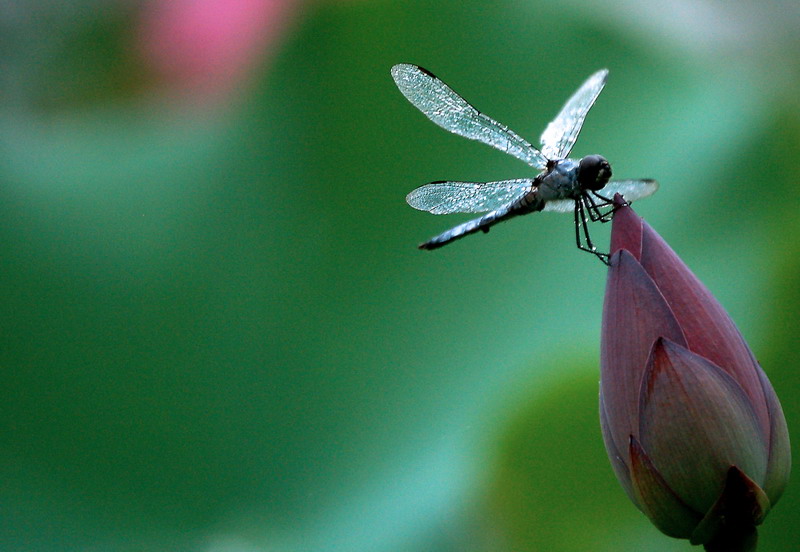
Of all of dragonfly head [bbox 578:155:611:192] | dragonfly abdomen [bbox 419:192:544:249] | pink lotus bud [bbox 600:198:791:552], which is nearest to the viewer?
pink lotus bud [bbox 600:198:791:552]

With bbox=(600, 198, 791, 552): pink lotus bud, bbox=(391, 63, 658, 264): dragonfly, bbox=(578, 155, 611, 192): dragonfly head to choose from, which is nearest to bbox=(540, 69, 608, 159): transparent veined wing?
bbox=(391, 63, 658, 264): dragonfly

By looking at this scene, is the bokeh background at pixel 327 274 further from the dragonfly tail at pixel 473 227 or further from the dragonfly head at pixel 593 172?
the dragonfly head at pixel 593 172

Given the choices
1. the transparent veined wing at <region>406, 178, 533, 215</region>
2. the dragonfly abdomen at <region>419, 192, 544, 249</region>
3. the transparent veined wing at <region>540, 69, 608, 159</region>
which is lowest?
the dragonfly abdomen at <region>419, 192, 544, 249</region>

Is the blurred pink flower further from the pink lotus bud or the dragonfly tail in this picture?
the pink lotus bud

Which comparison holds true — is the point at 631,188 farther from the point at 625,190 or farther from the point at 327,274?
the point at 327,274

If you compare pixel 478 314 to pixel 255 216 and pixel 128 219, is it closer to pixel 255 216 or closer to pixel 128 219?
pixel 255 216

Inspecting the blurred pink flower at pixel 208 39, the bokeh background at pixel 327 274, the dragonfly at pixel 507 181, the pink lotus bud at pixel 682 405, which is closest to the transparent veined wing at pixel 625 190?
the dragonfly at pixel 507 181

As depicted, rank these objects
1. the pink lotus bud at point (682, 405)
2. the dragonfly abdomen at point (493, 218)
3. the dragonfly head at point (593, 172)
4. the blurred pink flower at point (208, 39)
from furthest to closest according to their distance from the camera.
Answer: the blurred pink flower at point (208, 39), the dragonfly abdomen at point (493, 218), the dragonfly head at point (593, 172), the pink lotus bud at point (682, 405)
